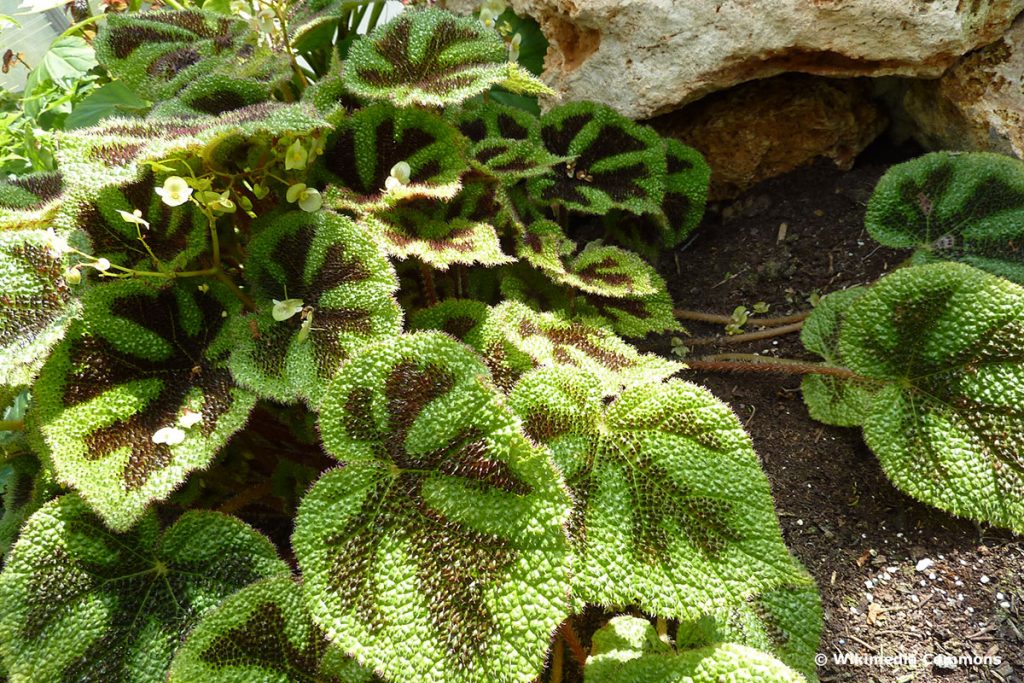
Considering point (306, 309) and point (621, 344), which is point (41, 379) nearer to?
point (306, 309)

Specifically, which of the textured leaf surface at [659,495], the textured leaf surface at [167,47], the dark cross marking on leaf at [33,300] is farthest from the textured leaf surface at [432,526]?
the textured leaf surface at [167,47]

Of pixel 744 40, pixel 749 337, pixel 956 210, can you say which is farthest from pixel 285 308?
pixel 956 210

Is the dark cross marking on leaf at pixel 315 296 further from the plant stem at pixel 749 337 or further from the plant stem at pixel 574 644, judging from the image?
the plant stem at pixel 749 337

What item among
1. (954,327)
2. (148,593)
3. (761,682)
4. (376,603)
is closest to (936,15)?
(954,327)

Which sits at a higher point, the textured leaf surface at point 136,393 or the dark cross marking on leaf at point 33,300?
the dark cross marking on leaf at point 33,300

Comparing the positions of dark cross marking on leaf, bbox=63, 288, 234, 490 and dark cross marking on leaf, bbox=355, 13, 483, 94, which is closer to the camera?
dark cross marking on leaf, bbox=63, 288, 234, 490

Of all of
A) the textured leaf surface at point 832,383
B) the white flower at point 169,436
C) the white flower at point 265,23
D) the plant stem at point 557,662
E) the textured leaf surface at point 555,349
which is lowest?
the plant stem at point 557,662

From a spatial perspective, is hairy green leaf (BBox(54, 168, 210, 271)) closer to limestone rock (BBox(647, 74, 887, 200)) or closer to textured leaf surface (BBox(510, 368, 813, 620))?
textured leaf surface (BBox(510, 368, 813, 620))

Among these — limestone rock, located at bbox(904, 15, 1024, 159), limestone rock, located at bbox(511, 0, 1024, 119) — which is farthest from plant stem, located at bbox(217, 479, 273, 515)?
limestone rock, located at bbox(904, 15, 1024, 159)
